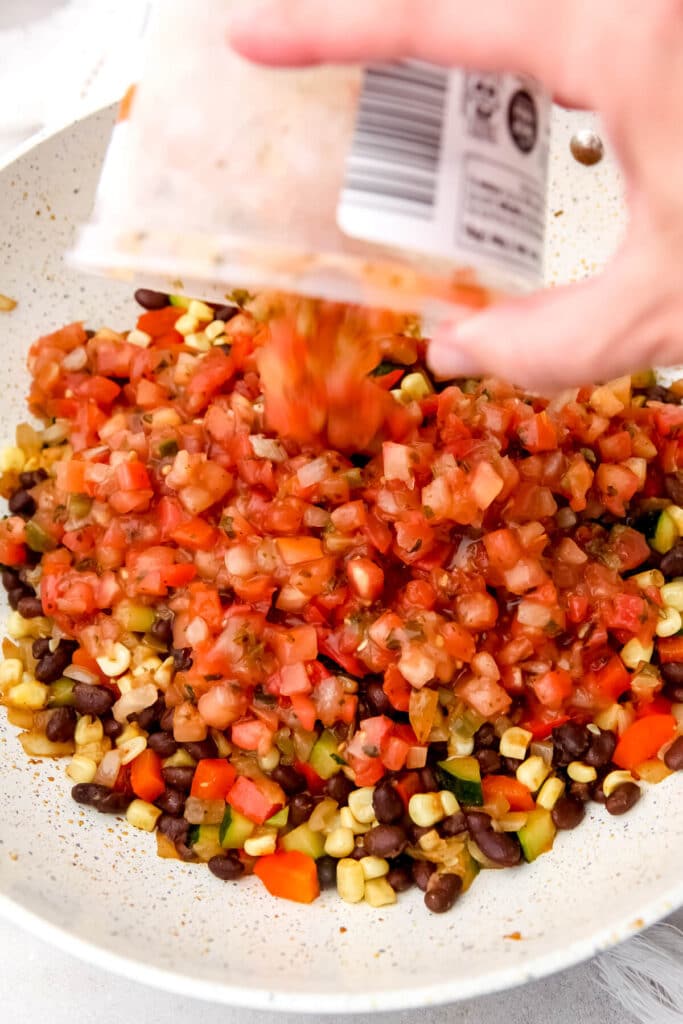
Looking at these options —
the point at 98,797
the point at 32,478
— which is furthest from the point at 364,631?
the point at 32,478

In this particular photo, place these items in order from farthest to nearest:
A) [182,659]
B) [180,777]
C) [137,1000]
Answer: [137,1000]
[182,659]
[180,777]

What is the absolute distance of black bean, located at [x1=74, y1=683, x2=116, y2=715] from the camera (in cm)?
239

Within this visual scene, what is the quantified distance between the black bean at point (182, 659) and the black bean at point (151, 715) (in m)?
0.09

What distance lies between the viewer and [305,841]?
2.24 m

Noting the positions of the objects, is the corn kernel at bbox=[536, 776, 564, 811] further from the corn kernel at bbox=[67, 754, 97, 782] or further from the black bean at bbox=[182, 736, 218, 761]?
the corn kernel at bbox=[67, 754, 97, 782]

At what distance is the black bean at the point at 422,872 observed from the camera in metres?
2.18

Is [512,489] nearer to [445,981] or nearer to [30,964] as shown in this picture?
[445,981]

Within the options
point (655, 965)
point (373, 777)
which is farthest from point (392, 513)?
point (655, 965)

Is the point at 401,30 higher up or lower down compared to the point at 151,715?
higher up

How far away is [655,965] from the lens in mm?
2416

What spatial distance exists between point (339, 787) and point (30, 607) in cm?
97

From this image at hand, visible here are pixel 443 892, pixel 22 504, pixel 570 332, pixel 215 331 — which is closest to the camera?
pixel 570 332

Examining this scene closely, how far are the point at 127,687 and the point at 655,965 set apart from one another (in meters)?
1.53

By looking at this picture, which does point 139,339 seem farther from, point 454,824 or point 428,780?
point 454,824
